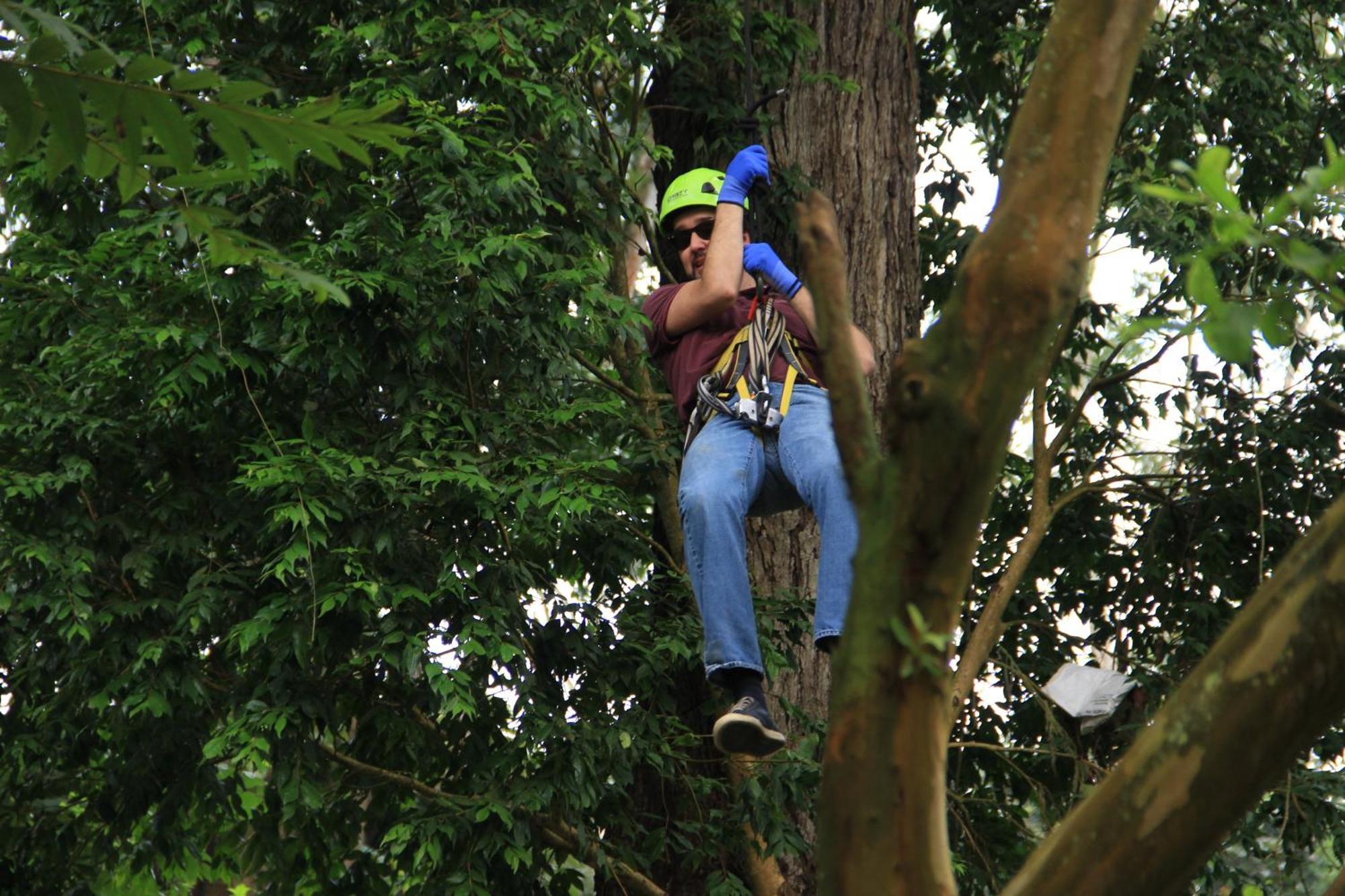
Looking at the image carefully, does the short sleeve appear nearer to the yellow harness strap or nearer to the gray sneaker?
the yellow harness strap

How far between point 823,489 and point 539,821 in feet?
6.03

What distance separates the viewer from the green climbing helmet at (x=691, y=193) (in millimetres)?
4855

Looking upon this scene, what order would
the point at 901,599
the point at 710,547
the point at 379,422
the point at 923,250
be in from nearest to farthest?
1. the point at 901,599
2. the point at 710,547
3. the point at 379,422
4. the point at 923,250

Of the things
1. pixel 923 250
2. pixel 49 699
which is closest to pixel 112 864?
pixel 49 699

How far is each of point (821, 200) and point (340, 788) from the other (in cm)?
432

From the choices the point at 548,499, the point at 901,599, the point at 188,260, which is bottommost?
the point at 901,599

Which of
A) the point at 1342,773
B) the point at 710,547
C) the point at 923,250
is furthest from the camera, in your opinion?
the point at 923,250

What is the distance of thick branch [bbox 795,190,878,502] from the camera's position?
1.97 metres

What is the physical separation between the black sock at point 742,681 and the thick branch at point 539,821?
1238 millimetres

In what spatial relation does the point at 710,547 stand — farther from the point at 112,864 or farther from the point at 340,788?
the point at 112,864

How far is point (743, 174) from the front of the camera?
4.62m

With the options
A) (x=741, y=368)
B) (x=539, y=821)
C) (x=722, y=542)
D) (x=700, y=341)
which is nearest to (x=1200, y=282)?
(x=722, y=542)

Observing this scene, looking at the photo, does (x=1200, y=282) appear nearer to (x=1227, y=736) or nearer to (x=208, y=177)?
(x=1227, y=736)

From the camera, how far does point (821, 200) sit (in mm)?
2018
